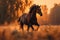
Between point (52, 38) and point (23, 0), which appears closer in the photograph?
point (52, 38)

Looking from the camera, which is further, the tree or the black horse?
the tree

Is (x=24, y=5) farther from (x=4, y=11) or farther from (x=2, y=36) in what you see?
(x=2, y=36)

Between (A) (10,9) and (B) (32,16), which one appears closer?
(B) (32,16)

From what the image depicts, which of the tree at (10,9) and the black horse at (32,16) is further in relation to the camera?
the tree at (10,9)

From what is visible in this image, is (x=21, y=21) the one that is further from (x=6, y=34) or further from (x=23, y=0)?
(x=23, y=0)

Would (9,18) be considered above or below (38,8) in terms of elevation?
below

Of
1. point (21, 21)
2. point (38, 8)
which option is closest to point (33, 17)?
point (38, 8)

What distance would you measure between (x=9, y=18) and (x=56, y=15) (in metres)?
12.1

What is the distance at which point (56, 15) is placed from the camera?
37.8m

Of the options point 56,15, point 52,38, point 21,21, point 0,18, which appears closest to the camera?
point 52,38

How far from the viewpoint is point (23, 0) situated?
27.7 m

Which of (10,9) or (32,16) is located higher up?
(32,16)

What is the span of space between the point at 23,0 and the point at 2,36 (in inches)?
565

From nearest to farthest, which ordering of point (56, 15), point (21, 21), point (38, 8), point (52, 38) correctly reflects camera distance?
point (52, 38)
point (38, 8)
point (21, 21)
point (56, 15)
